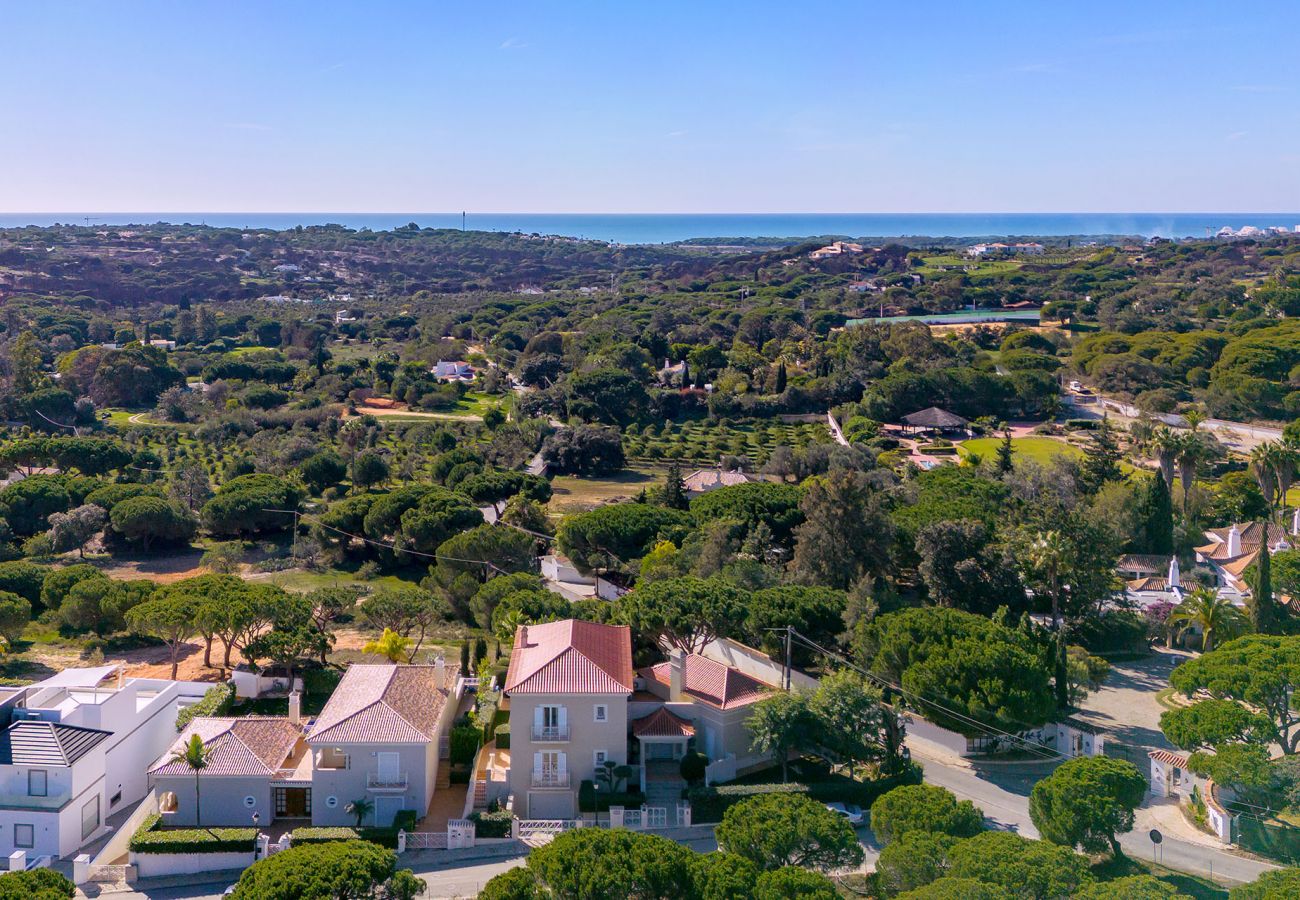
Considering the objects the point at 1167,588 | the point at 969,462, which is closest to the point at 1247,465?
the point at 969,462

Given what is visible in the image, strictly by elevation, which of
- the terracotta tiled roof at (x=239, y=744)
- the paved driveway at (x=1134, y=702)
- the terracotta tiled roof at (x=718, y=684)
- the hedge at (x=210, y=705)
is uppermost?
the terracotta tiled roof at (x=718, y=684)

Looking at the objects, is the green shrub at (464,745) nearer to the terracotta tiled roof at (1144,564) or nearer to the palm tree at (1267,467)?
the terracotta tiled roof at (1144,564)

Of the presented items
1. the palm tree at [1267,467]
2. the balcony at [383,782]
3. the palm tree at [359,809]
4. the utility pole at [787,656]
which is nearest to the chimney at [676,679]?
the utility pole at [787,656]

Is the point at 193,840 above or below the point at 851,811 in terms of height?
above

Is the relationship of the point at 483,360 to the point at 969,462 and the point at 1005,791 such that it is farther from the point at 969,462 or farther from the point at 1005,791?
the point at 1005,791

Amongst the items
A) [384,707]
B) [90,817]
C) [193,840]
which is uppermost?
[384,707]

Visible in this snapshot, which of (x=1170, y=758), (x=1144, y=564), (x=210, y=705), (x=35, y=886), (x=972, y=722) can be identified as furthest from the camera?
(x=1144, y=564)

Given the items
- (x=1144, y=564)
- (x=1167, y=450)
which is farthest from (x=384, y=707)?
(x=1167, y=450)

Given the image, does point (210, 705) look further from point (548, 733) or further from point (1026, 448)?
point (1026, 448)
